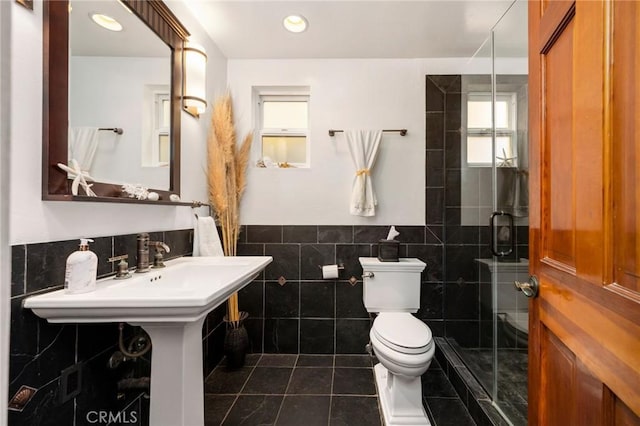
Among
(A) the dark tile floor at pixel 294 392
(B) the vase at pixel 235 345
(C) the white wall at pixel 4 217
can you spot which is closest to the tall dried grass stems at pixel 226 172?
(B) the vase at pixel 235 345

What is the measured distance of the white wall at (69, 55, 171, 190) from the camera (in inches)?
40.2

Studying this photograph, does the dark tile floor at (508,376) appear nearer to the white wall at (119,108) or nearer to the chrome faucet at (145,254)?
the chrome faucet at (145,254)

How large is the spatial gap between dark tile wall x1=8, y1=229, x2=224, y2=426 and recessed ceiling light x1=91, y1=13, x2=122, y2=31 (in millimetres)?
856

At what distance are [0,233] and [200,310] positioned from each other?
59cm

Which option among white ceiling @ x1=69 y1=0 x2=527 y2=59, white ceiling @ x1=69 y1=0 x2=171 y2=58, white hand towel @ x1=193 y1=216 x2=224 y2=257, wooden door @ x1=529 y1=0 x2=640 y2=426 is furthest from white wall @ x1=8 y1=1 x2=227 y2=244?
wooden door @ x1=529 y1=0 x2=640 y2=426

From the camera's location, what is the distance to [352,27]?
184 cm

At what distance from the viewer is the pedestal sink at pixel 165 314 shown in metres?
0.81

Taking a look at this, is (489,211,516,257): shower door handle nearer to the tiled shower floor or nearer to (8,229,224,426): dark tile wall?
the tiled shower floor

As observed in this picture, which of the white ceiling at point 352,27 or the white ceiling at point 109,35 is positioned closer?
the white ceiling at point 109,35

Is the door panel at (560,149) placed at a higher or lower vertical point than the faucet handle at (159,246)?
higher

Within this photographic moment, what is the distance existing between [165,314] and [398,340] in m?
1.11

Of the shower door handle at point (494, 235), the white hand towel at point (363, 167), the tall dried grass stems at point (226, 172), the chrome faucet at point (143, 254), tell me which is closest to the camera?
the chrome faucet at point (143, 254)

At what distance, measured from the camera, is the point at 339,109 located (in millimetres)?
2227

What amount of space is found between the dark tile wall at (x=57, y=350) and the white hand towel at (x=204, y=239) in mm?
475
